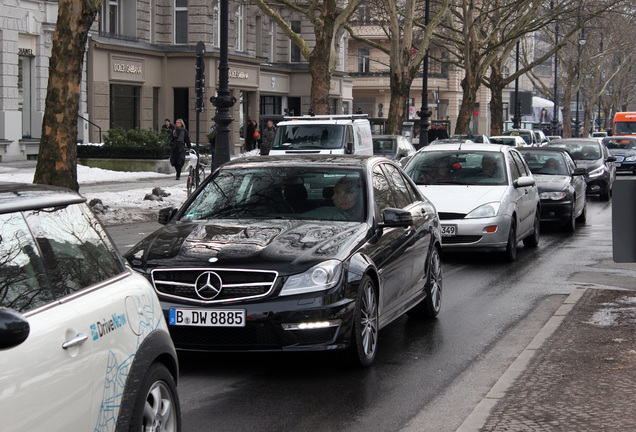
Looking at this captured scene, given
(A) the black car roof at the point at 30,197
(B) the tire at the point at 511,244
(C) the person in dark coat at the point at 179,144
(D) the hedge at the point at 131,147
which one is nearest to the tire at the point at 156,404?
(A) the black car roof at the point at 30,197

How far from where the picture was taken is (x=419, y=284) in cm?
855

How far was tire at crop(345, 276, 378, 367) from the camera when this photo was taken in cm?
670

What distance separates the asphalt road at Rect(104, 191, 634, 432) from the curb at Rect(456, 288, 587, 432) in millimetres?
122

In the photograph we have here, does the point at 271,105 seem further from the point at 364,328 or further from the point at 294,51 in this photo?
the point at 364,328

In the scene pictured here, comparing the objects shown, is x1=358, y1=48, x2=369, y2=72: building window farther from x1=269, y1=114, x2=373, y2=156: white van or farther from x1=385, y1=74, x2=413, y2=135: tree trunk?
x1=269, y1=114, x2=373, y2=156: white van

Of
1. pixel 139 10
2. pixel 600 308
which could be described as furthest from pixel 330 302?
pixel 139 10

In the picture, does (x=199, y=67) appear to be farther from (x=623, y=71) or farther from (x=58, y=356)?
(x=623, y=71)

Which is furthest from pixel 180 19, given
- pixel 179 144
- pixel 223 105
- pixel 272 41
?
pixel 223 105

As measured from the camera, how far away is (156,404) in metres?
4.31

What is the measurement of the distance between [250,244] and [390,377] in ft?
4.42

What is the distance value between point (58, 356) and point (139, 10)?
41.1m

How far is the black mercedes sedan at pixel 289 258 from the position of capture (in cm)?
639

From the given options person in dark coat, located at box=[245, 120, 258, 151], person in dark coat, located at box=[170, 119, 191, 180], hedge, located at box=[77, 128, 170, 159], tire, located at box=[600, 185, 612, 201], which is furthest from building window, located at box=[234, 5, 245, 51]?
tire, located at box=[600, 185, 612, 201]

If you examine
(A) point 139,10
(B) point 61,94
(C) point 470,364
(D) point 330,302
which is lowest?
(C) point 470,364
